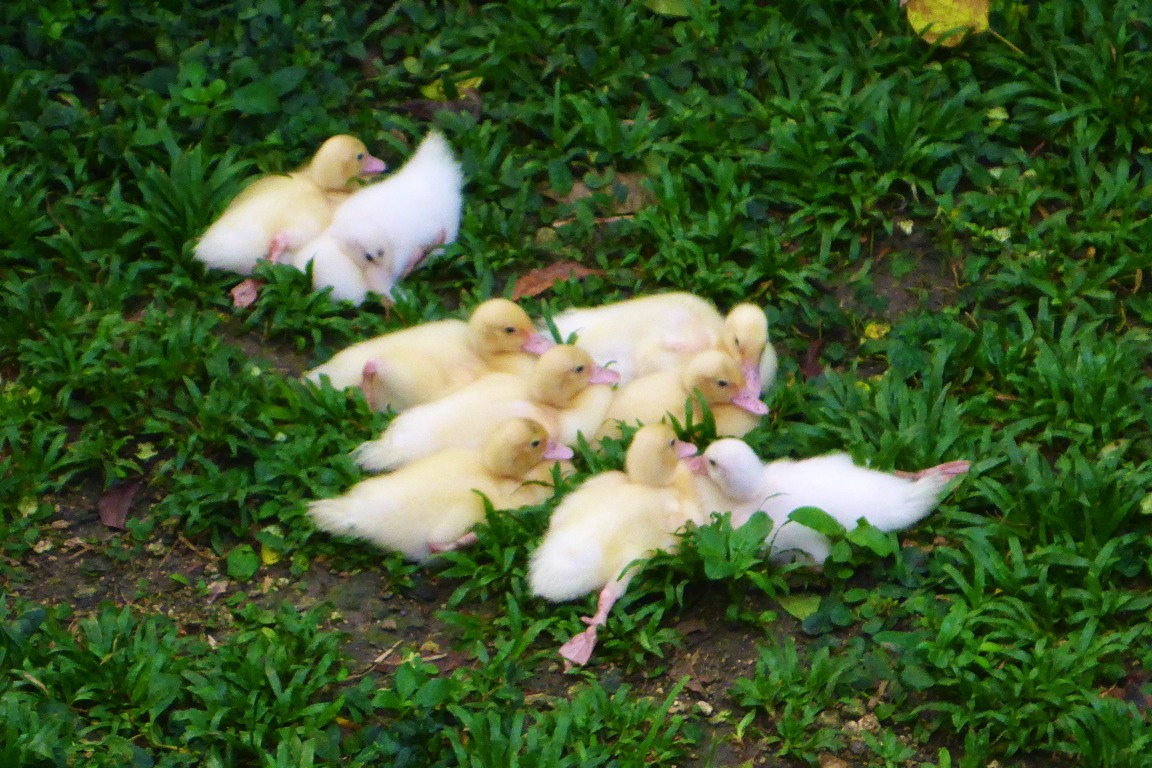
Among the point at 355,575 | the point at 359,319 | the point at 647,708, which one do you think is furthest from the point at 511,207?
the point at 647,708

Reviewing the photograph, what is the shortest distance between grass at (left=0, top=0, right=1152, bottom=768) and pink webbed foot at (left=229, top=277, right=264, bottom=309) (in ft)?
0.28

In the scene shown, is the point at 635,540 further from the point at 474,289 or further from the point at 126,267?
the point at 126,267

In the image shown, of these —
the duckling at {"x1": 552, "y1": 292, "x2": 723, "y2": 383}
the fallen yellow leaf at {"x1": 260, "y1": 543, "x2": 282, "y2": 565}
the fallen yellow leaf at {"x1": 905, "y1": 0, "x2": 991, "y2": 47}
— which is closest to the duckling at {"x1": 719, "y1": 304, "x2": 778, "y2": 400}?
the duckling at {"x1": 552, "y1": 292, "x2": 723, "y2": 383}

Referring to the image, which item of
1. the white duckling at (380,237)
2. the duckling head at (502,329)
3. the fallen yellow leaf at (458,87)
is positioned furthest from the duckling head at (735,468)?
the fallen yellow leaf at (458,87)

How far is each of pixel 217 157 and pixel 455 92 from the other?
1.11 meters

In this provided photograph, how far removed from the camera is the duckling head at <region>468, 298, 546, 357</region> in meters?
5.26

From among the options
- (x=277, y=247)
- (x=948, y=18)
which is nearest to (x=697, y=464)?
(x=277, y=247)

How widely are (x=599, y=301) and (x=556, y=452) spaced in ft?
3.50

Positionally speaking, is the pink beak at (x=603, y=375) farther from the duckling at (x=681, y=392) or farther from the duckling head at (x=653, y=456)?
the duckling head at (x=653, y=456)

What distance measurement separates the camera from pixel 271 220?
5.84 m

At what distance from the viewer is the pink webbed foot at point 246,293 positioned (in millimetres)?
5801

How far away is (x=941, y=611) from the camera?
4.55m

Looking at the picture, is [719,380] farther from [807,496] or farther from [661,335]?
[807,496]

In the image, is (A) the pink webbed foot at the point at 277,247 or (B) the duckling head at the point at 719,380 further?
(A) the pink webbed foot at the point at 277,247
